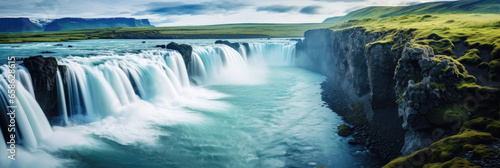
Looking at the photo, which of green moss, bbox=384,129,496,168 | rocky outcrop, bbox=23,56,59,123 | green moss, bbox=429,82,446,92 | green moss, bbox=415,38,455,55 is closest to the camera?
green moss, bbox=384,129,496,168

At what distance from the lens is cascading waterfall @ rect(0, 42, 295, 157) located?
15.8 metres

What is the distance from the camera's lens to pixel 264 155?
1725 centimetres

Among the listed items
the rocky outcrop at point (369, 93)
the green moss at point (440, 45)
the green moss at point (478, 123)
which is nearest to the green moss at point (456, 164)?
the green moss at point (478, 123)

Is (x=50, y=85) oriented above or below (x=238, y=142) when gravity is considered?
above

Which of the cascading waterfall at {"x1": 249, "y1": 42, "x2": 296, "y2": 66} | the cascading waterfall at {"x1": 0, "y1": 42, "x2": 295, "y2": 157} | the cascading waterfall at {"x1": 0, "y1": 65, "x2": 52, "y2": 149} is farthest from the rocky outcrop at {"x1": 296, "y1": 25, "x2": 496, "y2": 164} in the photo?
the cascading waterfall at {"x1": 249, "y1": 42, "x2": 296, "y2": 66}

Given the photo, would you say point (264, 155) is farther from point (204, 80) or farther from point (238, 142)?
point (204, 80)

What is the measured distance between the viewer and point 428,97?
42.4ft

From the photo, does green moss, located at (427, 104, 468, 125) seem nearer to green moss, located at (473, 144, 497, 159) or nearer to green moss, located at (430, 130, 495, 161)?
green moss, located at (430, 130, 495, 161)

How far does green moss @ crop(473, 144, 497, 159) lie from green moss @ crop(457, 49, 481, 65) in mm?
8314

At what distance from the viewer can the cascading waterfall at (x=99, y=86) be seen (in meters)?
15.8

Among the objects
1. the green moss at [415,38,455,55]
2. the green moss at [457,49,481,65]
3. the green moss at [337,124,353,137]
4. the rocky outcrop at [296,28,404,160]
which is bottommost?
the green moss at [337,124,353,137]

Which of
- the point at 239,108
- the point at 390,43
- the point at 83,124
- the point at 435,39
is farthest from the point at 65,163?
the point at 435,39

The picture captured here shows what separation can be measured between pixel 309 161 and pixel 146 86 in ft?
60.8

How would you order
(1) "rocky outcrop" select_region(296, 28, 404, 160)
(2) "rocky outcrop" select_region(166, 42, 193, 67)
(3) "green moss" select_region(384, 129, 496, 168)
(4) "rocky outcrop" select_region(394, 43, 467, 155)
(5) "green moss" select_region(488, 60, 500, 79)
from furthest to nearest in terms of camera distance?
(2) "rocky outcrop" select_region(166, 42, 193, 67)
(1) "rocky outcrop" select_region(296, 28, 404, 160)
(5) "green moss" select_region(488, 60, 500, 79)
(4) "rocky outcrop" select_region(394, 43, 467, 155)
(3) "green moss" select_region(384, 129, 496, 168)
